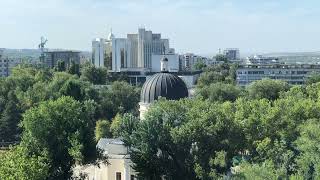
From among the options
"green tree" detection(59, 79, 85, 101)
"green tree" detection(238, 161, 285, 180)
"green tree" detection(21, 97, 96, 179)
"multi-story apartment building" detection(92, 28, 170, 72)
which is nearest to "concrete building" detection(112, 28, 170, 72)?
"multi-story apartment building" detection(92, 28, 170, 72)

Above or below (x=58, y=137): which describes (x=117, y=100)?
below

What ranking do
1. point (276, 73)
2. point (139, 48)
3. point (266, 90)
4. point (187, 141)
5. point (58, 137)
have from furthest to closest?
point (139, 48)
point (276, 73)
point (266, 90)
point (58, 137)
point (187, 141)

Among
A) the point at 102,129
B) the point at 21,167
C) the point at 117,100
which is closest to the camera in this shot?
the point at 21,167

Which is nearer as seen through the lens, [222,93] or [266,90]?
[222,93]

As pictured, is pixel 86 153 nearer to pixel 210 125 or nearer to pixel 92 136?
pixel 92 136

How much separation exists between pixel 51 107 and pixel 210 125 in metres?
9.54

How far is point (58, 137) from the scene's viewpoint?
112 feet

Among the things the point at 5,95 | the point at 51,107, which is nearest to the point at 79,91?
the point at 5,95

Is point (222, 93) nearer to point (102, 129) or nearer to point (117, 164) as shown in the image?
point (102, 129)

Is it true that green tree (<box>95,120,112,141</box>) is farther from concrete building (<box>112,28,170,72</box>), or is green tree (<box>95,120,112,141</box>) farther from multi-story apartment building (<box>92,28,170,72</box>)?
concrete building (<box>112,28,170,72</box>)

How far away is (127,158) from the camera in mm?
35656

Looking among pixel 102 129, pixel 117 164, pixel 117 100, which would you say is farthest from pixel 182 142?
pixel 117 100

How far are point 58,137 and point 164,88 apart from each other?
10.0 meters

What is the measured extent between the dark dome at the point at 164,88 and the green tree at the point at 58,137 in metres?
7.98
